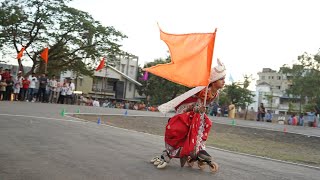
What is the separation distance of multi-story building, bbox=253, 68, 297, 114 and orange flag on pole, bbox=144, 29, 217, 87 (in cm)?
8504

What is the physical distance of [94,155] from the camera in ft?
21.5

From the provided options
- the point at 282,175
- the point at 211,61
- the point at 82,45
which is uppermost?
the point at 82,45

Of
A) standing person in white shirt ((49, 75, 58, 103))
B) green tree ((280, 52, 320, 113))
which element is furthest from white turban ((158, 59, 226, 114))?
green tree ((280, 52, 320, 113))

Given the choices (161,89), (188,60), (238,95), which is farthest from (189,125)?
(161,89)

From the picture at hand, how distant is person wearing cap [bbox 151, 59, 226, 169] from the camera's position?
606cm

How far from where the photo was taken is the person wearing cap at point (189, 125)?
6.06 meters

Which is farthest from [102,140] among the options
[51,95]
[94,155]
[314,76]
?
[314,76]

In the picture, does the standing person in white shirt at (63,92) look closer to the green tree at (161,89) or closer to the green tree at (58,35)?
the green tree at (58,35)

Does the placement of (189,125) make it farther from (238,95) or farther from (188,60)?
(238,95)

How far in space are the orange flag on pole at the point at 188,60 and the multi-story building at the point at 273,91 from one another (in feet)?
279

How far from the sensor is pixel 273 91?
388 feet

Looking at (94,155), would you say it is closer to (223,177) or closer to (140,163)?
(140,163)

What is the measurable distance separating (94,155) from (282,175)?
9.75ft

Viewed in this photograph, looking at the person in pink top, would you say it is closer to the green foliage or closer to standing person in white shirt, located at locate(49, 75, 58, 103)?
standing person in white shirt, located at locate(49, 75, 58, 103)
